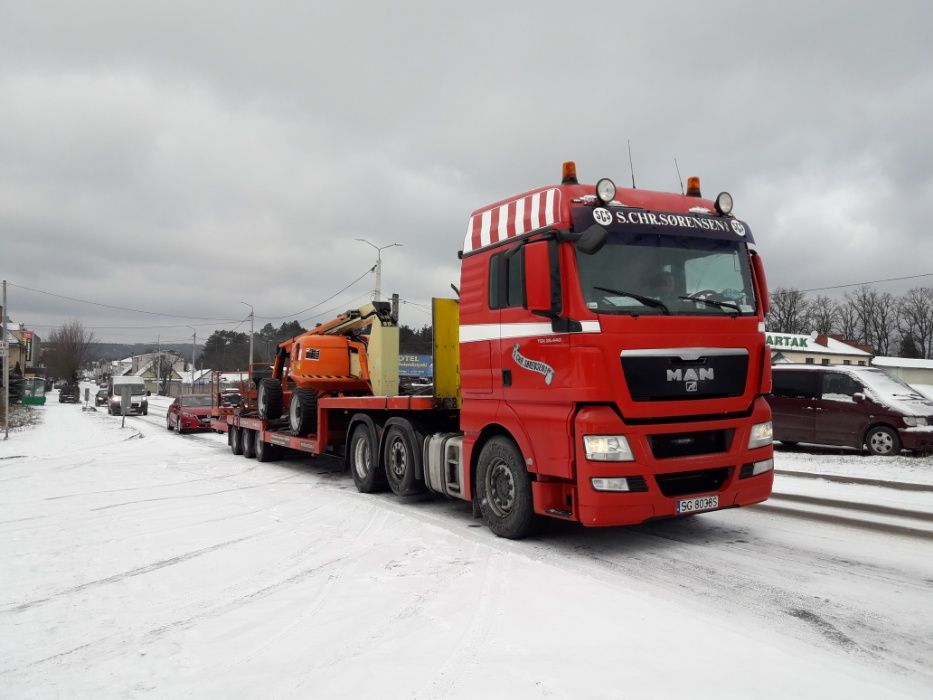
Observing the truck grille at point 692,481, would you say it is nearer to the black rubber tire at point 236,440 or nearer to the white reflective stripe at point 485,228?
the white reflective stripe at point 485,228

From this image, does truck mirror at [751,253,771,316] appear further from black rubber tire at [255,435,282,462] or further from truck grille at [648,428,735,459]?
black rubber tire at [255,435,282,462]

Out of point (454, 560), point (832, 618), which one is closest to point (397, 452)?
point (454, 560)

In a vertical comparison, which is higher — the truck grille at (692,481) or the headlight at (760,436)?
the headlight at (760,436)

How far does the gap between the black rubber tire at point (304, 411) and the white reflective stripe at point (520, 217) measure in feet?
20.8

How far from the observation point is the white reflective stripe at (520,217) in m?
6.47

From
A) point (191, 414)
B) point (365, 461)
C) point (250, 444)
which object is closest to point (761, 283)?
point (365, 461)

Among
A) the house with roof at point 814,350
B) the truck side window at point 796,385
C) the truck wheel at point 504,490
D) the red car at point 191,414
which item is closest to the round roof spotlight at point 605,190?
the truck wheel at point 504,490

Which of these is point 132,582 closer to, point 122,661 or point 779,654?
point 122,661

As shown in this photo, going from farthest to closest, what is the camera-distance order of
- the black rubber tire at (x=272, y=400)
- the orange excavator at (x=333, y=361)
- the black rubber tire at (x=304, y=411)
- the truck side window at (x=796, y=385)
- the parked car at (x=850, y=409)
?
the truck side window at (x=796, y=385)
the black rubber tire at (x=272, y=400)
the parked car at (x=850, y=409)
the black rubber tire at (x=304, y=411)
the orange excavator at (x=333, y=361)

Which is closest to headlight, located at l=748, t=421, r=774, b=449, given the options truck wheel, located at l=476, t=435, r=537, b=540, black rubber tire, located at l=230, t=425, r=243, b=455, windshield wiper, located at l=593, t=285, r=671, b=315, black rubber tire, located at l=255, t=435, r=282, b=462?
windshield wiper, located at l=593, t=285, r=671, b=315

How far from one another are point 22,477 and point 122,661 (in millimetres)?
9757

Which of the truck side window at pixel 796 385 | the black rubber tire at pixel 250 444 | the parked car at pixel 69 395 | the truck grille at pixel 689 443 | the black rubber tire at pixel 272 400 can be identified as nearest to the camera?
the truck grille at pixel 689 443

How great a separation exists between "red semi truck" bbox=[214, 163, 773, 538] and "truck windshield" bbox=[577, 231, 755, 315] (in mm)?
12

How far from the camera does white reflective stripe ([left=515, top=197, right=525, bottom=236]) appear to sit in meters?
6.47
